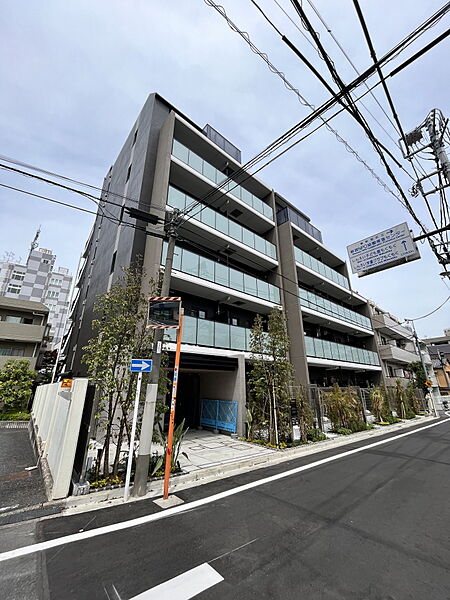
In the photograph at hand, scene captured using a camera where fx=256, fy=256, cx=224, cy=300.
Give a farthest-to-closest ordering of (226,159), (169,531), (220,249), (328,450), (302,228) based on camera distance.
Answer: (302,228) < (226,159) < (220,249) < (328,450) < (169,531)

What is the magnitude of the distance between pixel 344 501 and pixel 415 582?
2.05 m

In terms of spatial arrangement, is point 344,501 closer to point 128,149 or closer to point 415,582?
point 415,582

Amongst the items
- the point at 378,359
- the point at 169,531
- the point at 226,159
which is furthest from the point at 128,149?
the point at 378,359

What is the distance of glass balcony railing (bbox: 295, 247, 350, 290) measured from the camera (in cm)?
1744

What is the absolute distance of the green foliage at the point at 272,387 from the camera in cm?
888

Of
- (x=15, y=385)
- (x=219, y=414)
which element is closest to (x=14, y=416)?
(x=15, y=385)

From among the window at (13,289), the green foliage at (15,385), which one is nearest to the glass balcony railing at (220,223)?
the green foliage at (15,385)

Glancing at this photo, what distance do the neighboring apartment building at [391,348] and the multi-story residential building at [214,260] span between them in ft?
10.8

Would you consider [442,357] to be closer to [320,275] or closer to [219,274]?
[320,275]

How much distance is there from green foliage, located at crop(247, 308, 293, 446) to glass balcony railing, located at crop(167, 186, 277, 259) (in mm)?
5771

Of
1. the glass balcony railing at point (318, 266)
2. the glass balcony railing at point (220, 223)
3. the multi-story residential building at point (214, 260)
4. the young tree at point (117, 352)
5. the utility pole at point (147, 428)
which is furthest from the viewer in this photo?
the glass balcony railing at point (318, 266)

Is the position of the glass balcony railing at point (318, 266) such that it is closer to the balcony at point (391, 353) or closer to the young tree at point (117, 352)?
the balcony at point (391, 353)

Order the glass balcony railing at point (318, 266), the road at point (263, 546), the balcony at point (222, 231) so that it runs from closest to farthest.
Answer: the road at point (263, 546), the balcony at point (222, 231), the glass balcony railing at point (318, 266)

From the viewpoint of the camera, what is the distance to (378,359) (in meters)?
21.5
